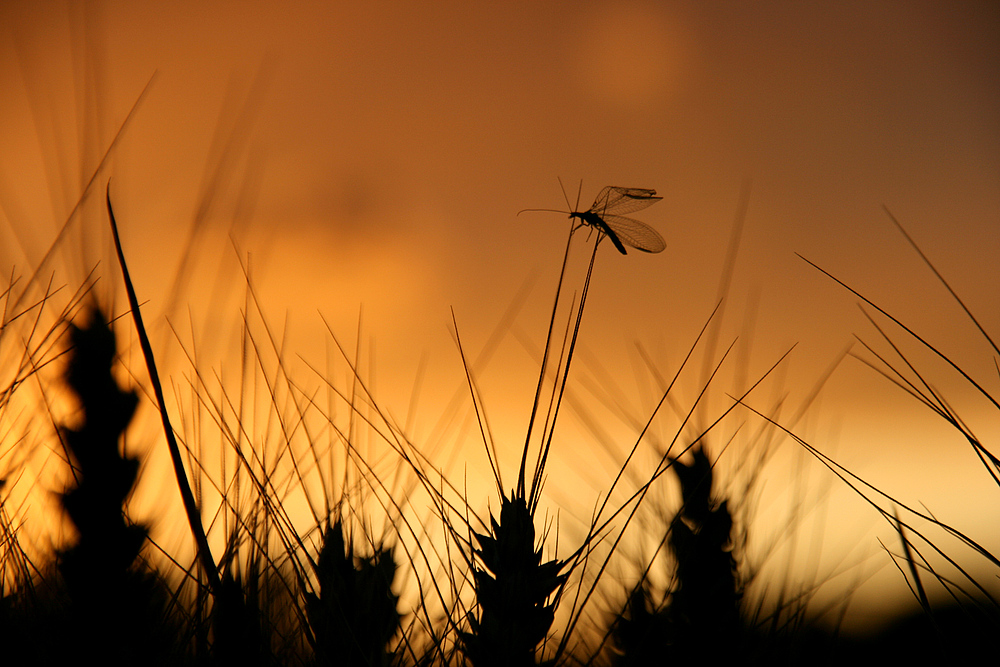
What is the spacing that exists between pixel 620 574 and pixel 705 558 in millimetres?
400

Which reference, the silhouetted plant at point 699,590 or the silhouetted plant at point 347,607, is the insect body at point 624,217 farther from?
the silhouetted plant at point 347,607

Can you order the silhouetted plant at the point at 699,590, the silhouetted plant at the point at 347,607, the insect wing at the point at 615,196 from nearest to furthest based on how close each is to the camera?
the silhouetted plant at the point at 347,607, the silhouetted plant at the point at 699,590, the insect wing at the point at 615,196

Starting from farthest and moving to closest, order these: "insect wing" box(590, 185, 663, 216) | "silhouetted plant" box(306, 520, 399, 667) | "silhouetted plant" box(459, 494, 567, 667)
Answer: "insect wing" box(590, 185, 663, 216) → "silhouetted plant" box(306, 520, 399, 667) → "silhouetted plant" box(459, 494, 567, 667)

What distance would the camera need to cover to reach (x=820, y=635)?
73.8 inches

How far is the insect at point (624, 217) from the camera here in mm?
1528

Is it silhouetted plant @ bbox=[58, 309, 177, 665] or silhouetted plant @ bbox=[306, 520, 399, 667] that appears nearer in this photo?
silhouetted plant @ bbox=[58, 309, 177, 665]

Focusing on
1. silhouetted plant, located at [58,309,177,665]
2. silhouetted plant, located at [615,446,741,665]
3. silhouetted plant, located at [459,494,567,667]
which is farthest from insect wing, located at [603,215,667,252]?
silhouetted plant, located at [58,309,177,665]

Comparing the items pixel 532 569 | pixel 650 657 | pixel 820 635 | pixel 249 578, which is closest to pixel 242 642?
pixel 249 578

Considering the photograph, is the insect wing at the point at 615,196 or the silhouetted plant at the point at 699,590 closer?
the silhouetted plant at the point at 699,590

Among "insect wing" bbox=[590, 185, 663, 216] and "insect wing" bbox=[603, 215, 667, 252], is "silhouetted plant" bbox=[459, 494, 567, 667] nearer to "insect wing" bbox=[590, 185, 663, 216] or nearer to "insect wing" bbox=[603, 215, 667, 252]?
"insect wing" bbox=[590, 185, 663, 216]

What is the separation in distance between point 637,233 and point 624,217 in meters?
0.16

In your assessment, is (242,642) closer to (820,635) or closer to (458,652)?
(458,652)

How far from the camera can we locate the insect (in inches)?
60.2

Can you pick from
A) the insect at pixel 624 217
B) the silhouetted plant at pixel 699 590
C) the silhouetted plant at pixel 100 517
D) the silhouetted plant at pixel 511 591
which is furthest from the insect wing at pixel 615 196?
the silhouetted plant at pixel 100 517
